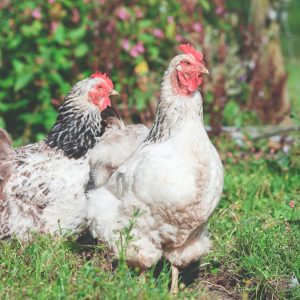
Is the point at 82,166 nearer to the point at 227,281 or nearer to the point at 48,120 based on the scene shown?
the point at 227,281

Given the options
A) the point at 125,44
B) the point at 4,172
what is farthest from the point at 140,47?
the point at 4,172

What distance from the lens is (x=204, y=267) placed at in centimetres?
411

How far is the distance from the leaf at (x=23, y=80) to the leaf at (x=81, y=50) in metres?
0.55

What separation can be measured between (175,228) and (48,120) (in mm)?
3308

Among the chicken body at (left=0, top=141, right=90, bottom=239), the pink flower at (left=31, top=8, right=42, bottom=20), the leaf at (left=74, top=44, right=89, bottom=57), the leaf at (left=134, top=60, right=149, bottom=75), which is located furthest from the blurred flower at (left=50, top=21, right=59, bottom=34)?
the chicken body at (left=0, top=141, right=90, bottom=239)

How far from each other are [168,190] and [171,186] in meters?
0.03

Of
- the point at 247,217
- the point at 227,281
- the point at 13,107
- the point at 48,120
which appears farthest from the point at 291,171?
the point at 13,107

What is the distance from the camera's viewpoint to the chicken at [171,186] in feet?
11.6

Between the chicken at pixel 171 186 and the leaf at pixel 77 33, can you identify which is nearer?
the chicken at pixel 171 186

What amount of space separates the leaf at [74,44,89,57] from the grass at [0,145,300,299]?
2.64 meters

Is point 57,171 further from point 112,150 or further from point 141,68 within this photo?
point 141,68

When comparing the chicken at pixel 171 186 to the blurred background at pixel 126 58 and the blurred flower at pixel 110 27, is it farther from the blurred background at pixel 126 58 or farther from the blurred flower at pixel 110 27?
the blurred flower at pixel 110 27

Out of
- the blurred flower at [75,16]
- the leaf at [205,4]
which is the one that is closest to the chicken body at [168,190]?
the blurred flower at [75,16]

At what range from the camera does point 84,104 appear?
14.9 ft
